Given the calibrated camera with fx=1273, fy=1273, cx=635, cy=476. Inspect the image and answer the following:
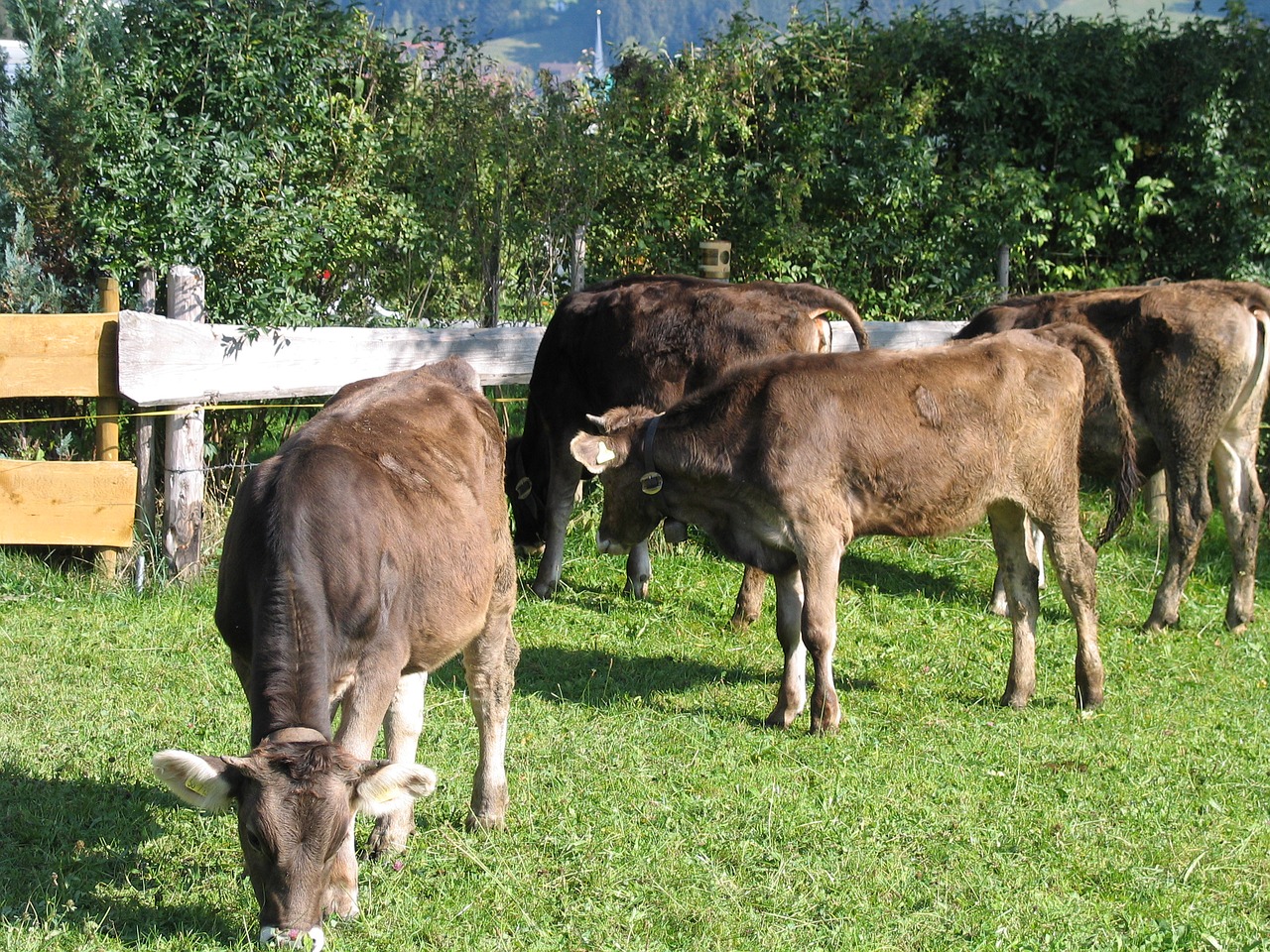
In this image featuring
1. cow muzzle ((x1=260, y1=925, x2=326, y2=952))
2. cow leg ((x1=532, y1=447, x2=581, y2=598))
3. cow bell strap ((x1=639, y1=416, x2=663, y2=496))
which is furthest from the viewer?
cow leg ((x1=532, y1=447, x2=581, y2=598))

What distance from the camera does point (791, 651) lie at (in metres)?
7.23

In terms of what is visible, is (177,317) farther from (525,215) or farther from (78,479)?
(525,215)

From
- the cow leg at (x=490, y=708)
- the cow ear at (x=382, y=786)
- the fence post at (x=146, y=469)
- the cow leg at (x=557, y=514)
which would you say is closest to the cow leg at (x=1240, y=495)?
the cow leg at (x=557, y=514)

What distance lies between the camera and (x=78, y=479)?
8.80 meters

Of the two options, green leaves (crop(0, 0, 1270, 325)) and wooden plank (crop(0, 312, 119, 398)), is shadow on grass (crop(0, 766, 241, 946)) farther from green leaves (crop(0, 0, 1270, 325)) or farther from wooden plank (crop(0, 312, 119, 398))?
green leaves (crop(0, 0, 1270, 325))

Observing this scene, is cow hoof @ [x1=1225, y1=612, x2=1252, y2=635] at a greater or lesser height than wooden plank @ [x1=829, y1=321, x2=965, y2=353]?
lesser

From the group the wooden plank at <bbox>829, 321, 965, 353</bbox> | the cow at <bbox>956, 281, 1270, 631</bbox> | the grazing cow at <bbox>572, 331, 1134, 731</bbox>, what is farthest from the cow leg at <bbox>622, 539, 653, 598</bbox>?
the cow at <bbox>956, 281, 1270, 631</bbox>

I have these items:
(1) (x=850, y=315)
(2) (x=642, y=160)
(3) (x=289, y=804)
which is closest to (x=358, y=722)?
(3) (x=289, y=804)

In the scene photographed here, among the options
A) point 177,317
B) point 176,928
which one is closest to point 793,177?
point 177,317

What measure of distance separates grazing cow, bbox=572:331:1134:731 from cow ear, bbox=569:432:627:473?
12mm

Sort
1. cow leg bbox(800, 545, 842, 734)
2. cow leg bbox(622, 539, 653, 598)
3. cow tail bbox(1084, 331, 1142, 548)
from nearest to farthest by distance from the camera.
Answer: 1. cow leg bbox(800, 545, 842, 734)
2. cow tail bbox(1084, 331, 1142, 548)
3. cow leg bbox(622, 539, 653, 598)

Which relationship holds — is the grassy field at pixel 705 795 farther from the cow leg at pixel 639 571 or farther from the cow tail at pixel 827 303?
the cow tail at pixel 827 303

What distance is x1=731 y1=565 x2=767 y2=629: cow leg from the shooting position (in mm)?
9039

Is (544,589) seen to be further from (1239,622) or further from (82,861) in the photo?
(1239,622)
